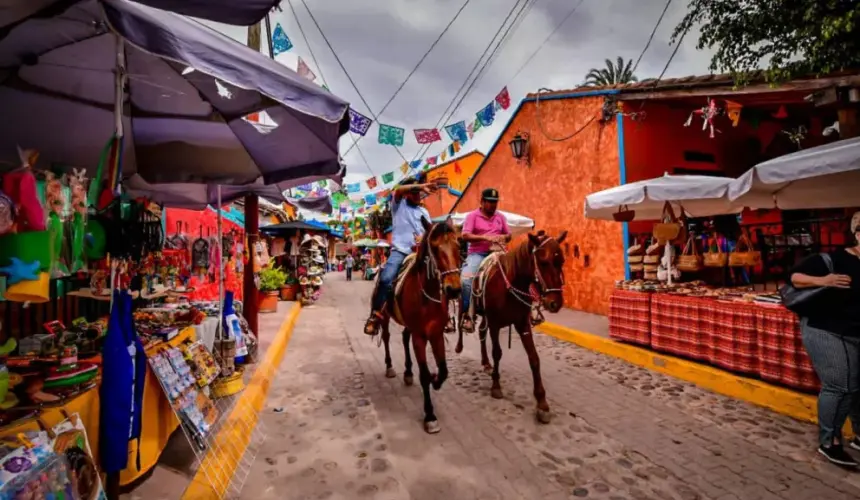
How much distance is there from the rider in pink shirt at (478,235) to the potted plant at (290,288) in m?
11.3

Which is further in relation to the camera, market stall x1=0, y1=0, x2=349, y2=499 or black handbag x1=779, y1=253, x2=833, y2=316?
black handbag x1=779, y1=253, x2=833, y2=316

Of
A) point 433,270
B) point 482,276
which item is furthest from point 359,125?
point 433,270

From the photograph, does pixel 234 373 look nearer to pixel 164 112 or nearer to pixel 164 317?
pixel 164 317

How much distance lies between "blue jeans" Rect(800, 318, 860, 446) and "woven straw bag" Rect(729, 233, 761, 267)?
298 cm

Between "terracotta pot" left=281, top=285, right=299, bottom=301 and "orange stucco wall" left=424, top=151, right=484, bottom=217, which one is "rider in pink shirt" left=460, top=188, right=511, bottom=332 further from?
"orange stucco wall" left=424, top=151, right=484, bottom=217

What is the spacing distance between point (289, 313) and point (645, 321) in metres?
9.15

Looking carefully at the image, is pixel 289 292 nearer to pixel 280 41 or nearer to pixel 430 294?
pixel 280 41

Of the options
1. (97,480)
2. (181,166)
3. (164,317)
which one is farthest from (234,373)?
(97,480)

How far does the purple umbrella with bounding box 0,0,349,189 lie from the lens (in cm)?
225

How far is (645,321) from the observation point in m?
7.02

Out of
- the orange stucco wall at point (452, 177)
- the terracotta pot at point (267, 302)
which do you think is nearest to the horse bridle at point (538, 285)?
the terracotta pot at point (267, 302)

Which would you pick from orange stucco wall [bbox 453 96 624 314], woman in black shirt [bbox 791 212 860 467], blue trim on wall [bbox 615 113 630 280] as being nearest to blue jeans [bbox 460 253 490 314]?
woman in black shirt [bbox 791 212 860 467]

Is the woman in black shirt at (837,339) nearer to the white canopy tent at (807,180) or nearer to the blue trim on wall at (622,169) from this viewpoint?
the white canopy tent at (807,180)

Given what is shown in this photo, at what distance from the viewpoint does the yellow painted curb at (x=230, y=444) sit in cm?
313
